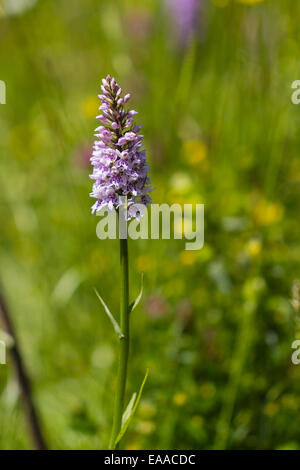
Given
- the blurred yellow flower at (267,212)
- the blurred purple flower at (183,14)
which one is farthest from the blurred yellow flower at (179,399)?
the blurred purple flower at (183,14)

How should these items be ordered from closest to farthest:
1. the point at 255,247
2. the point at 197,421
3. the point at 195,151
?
1. the point at 197,421
2. the point at 255,247
3. the point at 195,151

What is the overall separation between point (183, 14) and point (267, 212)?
2.31 meters

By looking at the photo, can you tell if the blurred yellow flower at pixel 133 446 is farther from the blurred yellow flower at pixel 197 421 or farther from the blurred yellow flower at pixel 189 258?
the blurred yellow flower at pixel 189 258

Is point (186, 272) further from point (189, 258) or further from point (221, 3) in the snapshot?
point (221, 3)

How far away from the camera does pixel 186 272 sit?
7.66ft

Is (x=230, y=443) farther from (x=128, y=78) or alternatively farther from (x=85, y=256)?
(x=128, y=78)

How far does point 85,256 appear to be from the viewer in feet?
7.54

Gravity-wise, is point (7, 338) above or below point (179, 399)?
above

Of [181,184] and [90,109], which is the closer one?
[181,184]

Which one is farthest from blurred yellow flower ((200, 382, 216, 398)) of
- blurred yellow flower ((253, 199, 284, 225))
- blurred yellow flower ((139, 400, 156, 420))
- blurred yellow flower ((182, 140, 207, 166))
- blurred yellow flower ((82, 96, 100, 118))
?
blurred yellow flower ((82, 96, 100, 118))

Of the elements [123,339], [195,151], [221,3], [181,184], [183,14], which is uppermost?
[183,14]

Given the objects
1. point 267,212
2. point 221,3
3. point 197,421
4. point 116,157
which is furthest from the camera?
point 221,3

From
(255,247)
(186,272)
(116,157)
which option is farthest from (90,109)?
(116,157)
